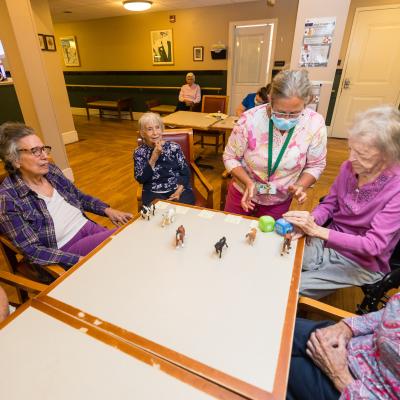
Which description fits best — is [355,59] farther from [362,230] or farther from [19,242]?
[19,242]

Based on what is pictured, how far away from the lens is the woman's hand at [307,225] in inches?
44.9

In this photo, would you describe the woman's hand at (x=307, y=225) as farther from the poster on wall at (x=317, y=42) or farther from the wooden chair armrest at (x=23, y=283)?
the poster on wall at (x=317, y=42)

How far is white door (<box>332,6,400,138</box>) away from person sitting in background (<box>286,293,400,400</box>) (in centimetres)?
446

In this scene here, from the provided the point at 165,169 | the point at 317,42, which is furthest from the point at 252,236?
the point at 317,42

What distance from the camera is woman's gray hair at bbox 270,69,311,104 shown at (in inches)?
46.6

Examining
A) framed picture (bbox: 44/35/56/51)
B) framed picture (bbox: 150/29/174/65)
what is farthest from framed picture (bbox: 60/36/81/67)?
framed picture (bbox: 44/35/56/51)

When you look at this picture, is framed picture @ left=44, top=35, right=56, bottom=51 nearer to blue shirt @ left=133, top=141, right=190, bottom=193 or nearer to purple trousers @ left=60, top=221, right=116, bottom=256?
blue shirt @ left=133, top=141, right=190, bottom=193

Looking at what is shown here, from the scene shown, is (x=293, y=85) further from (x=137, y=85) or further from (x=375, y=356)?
(x=137, y=85)

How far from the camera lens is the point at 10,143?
4.13 feet

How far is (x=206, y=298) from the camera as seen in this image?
0.86 meters

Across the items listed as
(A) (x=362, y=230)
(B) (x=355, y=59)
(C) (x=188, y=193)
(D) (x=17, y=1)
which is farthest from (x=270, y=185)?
(B) (x=355, y=59)

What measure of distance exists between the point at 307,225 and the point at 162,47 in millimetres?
6798

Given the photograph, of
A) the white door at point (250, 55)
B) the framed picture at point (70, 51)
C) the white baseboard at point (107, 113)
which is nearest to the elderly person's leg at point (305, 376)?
the white door at point (250, 55)

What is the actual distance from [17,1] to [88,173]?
6.88 feet
